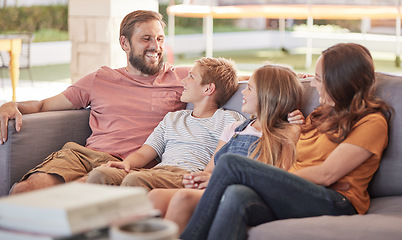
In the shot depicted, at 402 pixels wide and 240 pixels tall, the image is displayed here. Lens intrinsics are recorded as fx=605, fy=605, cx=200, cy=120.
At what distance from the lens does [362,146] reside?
2.00m

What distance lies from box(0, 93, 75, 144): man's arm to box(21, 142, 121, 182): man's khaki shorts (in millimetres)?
201

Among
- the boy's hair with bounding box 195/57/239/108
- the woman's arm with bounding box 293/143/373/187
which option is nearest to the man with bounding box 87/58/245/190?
the boy's hair with bounding box 195/57/239/108

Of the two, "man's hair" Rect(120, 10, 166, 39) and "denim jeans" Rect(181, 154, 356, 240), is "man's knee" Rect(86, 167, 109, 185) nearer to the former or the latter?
"denim jeans" Rect(181, 154, 356, 240)

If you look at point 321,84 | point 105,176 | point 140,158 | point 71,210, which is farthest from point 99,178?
point 71,210

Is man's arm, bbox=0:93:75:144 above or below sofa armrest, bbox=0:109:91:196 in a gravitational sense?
above

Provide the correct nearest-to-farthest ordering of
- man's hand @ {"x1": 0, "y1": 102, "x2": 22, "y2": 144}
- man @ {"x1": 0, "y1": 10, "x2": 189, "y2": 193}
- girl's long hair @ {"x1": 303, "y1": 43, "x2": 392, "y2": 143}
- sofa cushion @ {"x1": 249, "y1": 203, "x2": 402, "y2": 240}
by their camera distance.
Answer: sofa cushion @ {"x1": 249, "y1": 203, "x2": 402, "y2": 240}
girl's long hair @ {"x1": 303, "y1": 43, "x2": 392, "y2": 143}
man's hand @ {"x1": 0, "y1": 102, "x2": 22, "y2": 144}
man @ {"x1": 0, "y1": 10, "x2": 189, "y2": 193}

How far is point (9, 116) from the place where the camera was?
268cm

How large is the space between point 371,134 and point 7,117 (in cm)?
156

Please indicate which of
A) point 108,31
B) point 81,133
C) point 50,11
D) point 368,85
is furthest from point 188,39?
point 368,85

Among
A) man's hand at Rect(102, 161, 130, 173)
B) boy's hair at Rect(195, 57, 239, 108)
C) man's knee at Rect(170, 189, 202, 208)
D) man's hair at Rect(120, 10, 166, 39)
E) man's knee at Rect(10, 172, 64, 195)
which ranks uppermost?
man's hair at Rect(120, 10, 166, 39)

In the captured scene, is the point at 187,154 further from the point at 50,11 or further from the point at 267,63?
the point at 50,11

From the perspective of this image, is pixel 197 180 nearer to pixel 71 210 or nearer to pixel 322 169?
pixel 322 169

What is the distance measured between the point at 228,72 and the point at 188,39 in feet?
33.0

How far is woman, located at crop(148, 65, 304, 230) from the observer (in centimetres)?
221
